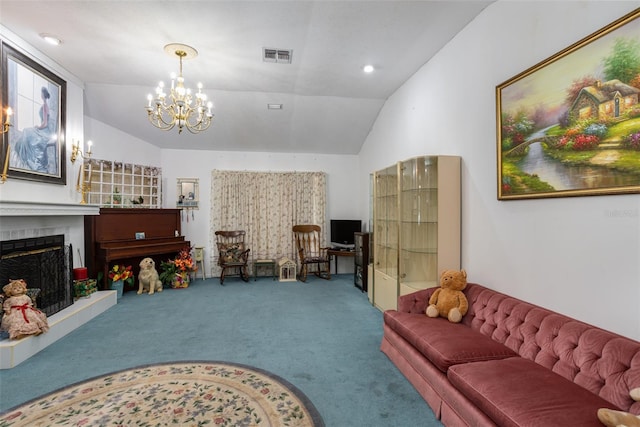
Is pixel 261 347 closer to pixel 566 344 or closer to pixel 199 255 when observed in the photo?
pixel 566 344

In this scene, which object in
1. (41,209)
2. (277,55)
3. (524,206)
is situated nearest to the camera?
(524,206)

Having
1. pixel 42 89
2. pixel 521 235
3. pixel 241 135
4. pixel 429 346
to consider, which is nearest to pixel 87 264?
pixel 42 89

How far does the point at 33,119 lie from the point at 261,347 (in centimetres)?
342

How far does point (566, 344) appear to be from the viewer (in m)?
1.84

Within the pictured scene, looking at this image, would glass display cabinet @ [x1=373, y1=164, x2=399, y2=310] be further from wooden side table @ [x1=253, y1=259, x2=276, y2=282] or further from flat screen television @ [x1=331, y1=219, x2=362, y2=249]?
wooden side table @ [x1=253, y1=259, x2=276, y2=282]

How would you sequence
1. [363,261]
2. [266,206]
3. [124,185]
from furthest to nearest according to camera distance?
[266,206]
[124,185]
[363,261]

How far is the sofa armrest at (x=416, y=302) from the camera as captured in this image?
2896mm

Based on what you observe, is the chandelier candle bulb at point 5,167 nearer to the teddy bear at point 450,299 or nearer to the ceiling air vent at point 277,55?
the ceiling air vent at point 277,55

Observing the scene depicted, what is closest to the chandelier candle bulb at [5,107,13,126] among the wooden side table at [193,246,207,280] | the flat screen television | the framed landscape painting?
the wooden side table at [193,246,207,280]

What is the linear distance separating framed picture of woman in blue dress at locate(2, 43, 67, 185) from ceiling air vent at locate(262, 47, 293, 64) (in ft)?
8.05

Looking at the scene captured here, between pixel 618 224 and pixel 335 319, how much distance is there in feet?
9.41

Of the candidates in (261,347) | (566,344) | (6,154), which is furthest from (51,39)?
(566,344)

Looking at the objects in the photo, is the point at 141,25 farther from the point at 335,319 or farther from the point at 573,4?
the point at 335,319

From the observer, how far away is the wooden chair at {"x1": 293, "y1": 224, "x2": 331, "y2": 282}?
20.3 feet
